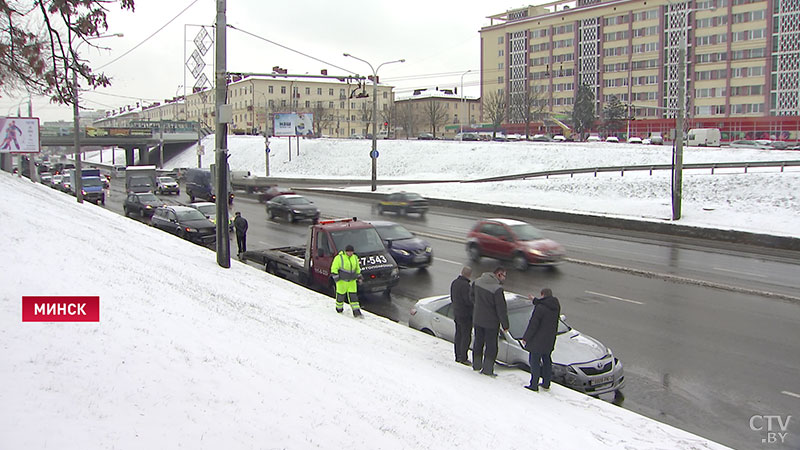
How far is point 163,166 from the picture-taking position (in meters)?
92.7

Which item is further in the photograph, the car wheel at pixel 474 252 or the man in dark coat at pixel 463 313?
the car wheel at pixel 474 252

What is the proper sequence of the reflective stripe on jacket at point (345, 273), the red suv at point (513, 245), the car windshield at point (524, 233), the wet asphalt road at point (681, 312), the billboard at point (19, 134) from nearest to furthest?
the wet asphalt road at point (681, 312) < the reflective stripe on jacket at point (345, 273) < the red suv at point (513, 245) < the car windshield at point (524, 233) < the billboard at point (19, 134)

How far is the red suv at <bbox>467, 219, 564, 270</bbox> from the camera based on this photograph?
60.8 ft

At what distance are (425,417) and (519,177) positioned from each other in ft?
137

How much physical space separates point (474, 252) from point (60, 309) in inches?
566

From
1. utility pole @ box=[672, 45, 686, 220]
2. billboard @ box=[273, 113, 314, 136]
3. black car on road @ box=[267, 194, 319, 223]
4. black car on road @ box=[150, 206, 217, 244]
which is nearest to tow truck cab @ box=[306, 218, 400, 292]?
black car on road @ box=[150, 206, 217, 244]

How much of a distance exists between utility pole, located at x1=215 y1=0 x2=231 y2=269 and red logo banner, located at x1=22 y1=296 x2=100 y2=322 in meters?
7.89

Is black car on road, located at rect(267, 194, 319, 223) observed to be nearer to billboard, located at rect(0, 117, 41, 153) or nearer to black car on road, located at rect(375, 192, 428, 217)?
black car on road, located at rect(375, 192, 428, 217)

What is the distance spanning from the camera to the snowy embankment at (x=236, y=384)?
206 inches

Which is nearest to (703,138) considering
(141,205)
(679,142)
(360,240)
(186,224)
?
(679,142)

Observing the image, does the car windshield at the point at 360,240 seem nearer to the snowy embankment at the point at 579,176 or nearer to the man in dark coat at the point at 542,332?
the man in dark coat at the point at 542,332

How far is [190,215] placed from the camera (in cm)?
2461

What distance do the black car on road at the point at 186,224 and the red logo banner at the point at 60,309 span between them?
1541 cm

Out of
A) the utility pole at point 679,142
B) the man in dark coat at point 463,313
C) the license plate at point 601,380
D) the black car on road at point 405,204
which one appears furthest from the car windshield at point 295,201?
the license plate at point 601,380
